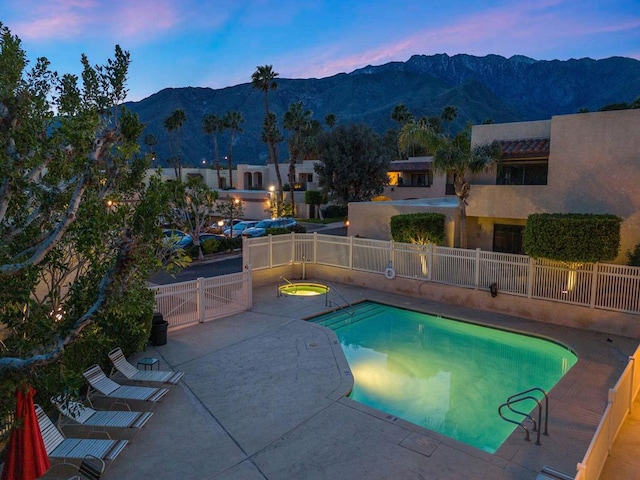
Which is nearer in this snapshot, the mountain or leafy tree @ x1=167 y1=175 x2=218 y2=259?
leafy tree @ x1=167 y1=175 x2=218 y2=259

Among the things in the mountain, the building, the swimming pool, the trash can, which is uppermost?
the mountain

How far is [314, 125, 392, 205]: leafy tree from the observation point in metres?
36.2

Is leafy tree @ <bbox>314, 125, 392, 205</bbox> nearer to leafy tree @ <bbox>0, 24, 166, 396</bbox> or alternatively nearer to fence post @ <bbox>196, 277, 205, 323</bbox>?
fence post @ <bbox>196, 277, 205, 323</bbox>

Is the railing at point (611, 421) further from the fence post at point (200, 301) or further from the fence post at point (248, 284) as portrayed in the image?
the fence post at point (248, 284)

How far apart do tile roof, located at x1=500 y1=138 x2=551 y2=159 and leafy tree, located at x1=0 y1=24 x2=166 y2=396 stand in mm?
14781

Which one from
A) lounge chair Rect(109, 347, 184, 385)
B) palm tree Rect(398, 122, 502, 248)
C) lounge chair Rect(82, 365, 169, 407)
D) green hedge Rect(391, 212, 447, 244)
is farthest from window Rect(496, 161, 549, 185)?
lounge chair Rect(82, 365, 169, 407)

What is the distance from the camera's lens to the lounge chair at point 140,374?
882 cm

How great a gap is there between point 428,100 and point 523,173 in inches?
5750

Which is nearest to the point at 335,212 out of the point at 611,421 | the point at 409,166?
the point at 409,166

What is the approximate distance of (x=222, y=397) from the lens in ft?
28.6

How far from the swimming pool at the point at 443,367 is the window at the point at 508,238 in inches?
281

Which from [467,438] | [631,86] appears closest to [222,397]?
[467,438]

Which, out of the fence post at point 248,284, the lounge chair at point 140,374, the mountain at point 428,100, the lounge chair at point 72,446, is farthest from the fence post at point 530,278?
the mountain at point 428,100

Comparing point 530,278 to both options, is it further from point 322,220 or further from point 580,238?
point 322,220
